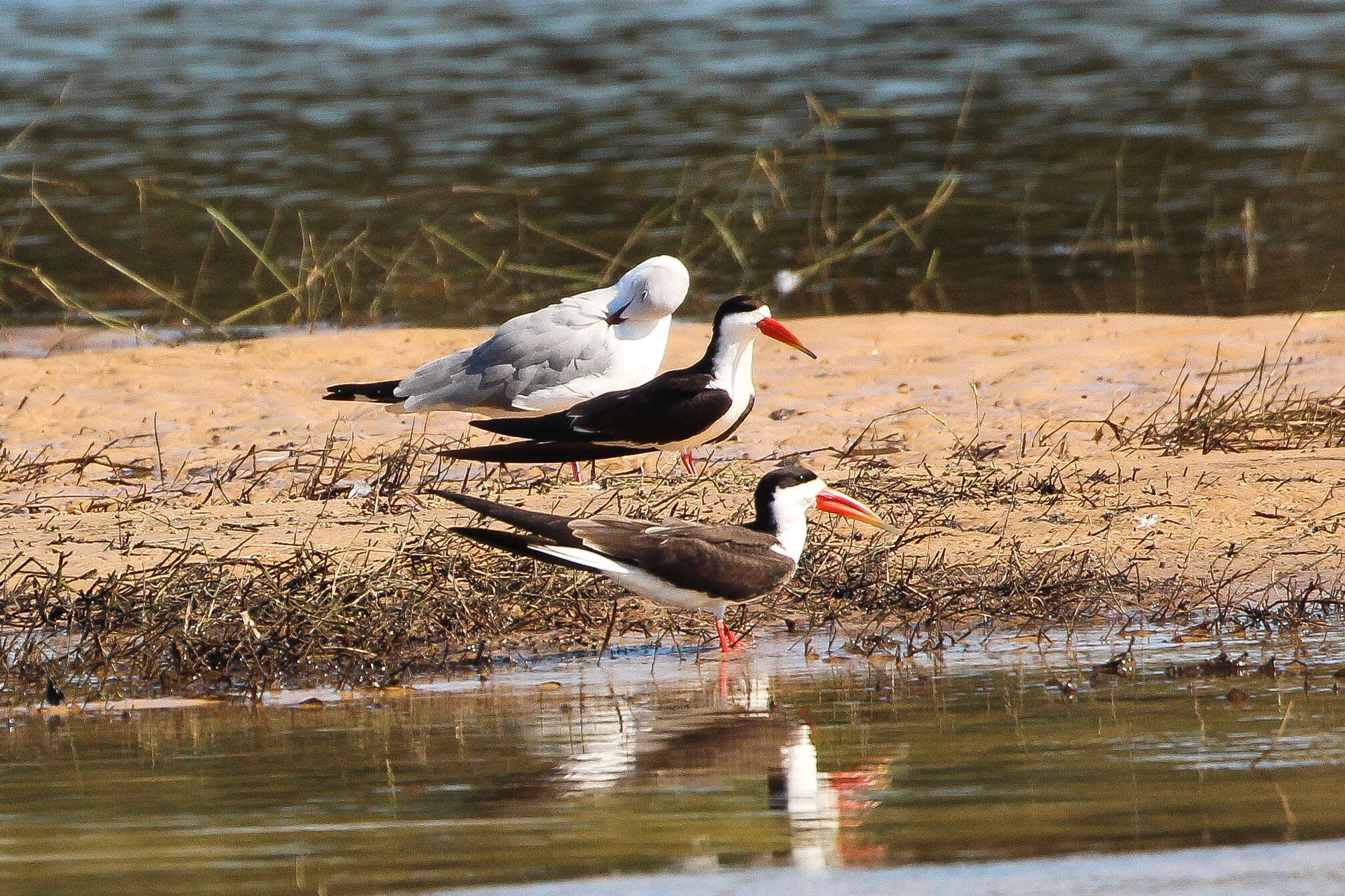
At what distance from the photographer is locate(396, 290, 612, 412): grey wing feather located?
356 inches

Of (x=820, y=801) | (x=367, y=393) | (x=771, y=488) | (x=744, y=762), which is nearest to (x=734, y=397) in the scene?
(x=771, y=488)

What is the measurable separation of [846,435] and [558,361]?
140cm

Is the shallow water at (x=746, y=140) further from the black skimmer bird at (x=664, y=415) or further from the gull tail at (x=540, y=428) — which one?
the black skimmer bird at (x=664, y=415)

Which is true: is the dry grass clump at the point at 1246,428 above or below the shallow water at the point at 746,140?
below

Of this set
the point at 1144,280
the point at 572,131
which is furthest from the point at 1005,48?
the point at 1144,280

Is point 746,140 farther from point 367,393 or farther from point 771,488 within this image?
point 771,488

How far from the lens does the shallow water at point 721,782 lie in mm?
3965

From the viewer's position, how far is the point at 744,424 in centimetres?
976

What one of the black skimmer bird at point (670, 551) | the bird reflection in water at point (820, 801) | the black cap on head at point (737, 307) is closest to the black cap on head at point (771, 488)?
the black skimmer bird at point (670, 551)

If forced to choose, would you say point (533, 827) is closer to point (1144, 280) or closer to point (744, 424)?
point (744, 424)

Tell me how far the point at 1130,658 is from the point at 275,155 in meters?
16.4

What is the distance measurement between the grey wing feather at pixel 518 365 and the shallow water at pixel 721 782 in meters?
3.13

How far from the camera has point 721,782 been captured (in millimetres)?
4656

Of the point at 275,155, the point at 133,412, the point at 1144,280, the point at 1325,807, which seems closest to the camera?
the point at 1325,807
